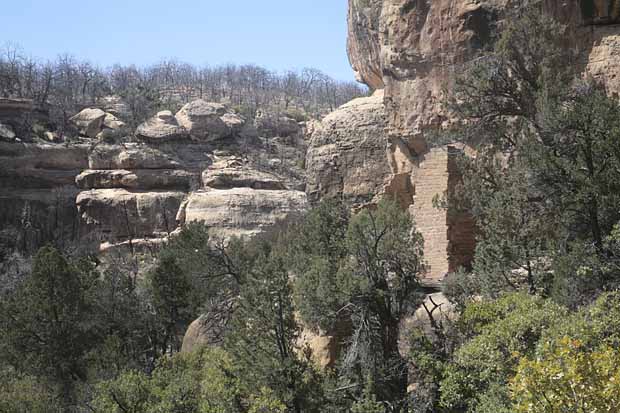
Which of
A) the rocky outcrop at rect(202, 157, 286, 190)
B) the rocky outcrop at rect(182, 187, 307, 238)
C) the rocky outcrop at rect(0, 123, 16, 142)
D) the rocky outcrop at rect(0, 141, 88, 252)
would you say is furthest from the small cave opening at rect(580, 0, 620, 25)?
the rocky outcrop at rect(0, 123, 16, 142)

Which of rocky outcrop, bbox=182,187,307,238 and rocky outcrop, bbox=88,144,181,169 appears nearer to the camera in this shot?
rocky outcrop, bbox=182,187,307,238

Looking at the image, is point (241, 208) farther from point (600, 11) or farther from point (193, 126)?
point (600, 11)

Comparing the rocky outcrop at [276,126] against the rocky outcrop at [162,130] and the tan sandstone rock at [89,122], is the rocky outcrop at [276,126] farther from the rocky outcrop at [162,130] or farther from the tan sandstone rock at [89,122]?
the tan sandstone rock at [89,122]

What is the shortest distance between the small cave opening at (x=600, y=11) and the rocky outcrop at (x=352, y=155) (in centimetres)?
956

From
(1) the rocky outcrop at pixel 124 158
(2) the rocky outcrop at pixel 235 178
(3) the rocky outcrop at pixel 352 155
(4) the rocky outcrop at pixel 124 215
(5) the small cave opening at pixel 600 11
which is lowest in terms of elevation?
(4) the rocky outcrop at pixel 124 215

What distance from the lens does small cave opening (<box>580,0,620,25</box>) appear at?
60.9ft

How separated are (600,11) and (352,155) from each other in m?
11.4

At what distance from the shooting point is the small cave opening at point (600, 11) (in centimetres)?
1856

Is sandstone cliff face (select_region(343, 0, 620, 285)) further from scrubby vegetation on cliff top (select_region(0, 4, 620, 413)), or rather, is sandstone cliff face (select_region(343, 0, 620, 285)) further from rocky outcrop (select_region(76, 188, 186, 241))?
rocky outcrop (select_region(76, 188, 186, 241))

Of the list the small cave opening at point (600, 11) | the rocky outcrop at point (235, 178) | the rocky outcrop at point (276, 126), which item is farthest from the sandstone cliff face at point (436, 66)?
the rocky outcrop at point (276, 126)

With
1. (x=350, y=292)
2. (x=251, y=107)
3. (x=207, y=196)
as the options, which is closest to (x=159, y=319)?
(x=350, y=292)

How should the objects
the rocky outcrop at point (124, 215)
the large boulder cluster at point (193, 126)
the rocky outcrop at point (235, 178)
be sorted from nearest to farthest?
1. the rocky outcrop at point (124, 215)
2. the rocky outcrop at point (235, 178)
3. the large boulder cluster at point (193, 126)

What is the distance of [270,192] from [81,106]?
22.7 meters

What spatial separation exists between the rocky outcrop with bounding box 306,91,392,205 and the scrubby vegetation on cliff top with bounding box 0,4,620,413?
590cm
